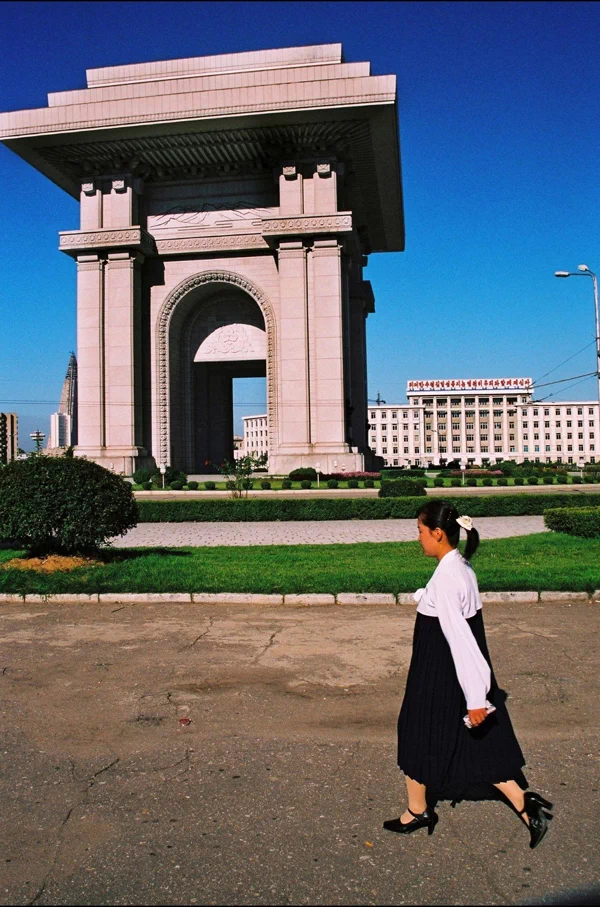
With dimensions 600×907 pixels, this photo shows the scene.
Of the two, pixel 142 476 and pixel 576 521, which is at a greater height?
pixel 142 476

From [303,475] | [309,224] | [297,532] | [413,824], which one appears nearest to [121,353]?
[309,224]

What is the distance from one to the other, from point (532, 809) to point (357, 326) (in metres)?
43.8

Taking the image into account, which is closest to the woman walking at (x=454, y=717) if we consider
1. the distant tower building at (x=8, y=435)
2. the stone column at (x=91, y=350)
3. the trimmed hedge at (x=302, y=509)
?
the trimmed hedge at (x=302, y=509)

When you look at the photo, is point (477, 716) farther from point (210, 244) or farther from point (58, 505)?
point (210, 244)

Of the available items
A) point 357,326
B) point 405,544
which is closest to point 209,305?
point 357,326

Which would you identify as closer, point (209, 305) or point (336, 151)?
point (336, 151)

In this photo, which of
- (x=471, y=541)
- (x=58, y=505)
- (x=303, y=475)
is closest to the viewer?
(x=471, y=541)

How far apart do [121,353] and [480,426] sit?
105m

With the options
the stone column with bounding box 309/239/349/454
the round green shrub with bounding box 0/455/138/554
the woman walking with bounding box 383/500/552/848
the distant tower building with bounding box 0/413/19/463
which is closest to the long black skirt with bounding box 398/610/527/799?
the woman walking with bounding box 383/500/552/848

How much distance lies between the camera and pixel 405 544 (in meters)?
14.3

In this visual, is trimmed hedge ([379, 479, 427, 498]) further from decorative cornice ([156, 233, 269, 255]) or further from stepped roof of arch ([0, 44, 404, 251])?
stepped roof of arch ([0, 44, 404, 251])

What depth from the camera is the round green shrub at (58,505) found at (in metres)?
10.9

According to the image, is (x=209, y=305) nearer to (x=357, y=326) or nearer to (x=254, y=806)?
(x=357, y=326)

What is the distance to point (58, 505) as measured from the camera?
10969 mm
